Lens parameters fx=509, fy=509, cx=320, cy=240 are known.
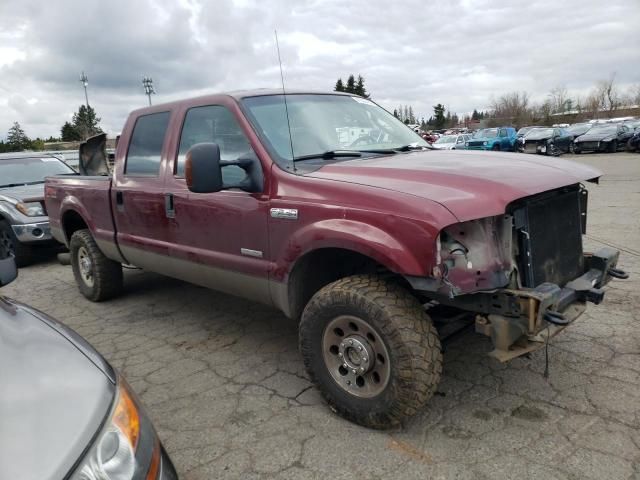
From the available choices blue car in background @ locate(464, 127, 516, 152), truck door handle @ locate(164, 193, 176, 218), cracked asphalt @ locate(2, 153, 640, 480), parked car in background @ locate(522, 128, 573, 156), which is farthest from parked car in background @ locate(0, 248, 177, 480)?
parked car in background @ locate(522, 128, 573, 156)

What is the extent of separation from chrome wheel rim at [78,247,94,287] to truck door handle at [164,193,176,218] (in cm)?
186

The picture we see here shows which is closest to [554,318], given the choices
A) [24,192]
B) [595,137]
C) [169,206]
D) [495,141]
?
[169,206]

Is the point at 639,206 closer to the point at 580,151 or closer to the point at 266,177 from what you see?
the point at 266,177

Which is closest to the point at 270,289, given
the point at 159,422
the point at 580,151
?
the point at 159,422

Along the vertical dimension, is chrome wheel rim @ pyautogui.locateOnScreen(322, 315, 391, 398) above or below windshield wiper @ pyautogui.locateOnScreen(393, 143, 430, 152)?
below

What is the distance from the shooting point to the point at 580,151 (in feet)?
84.9

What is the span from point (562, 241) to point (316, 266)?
1.46 meters

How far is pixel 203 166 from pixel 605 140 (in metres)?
26.6

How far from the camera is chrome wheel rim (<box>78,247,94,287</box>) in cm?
535

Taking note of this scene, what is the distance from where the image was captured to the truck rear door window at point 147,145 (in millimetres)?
4137

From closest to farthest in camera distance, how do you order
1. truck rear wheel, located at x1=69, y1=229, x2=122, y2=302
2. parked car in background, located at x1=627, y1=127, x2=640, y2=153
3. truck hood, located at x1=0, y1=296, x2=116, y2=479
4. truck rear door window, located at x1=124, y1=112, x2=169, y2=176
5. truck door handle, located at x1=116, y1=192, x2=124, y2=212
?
truck hood, located at x1=0, y1=296, x2=116, y2=479 < truck rear door window, located at x1=124, y1=112, x2=169, y2=176 < truck door handle, located at x1=116, y1=192, x2=124, y2=212 < truck rear wheel, located at x1=69, y1=229, x2=122, y2=302 < parked car in background, located at x1=627, y1=127, x2=640, y2=153

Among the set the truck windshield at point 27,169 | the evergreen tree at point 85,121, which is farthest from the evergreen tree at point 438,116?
the truck windshield at point 27,169

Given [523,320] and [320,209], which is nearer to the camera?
[523,320]

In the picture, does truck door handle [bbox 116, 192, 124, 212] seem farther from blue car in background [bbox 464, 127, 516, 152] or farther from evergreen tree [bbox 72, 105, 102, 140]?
evergreen tree [bbox 72, 105, 102, 140]
